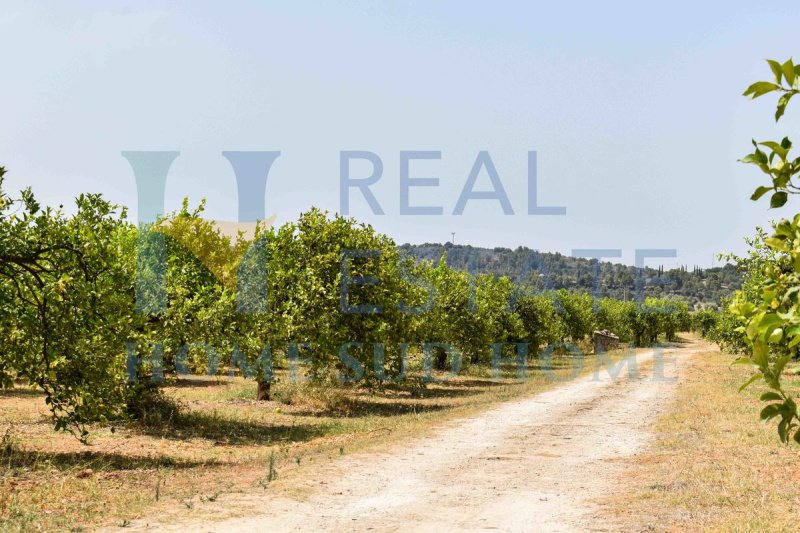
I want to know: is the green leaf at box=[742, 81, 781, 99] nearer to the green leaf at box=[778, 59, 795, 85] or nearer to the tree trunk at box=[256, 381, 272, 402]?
the green leaf at box=[778, 59, 795, 85]

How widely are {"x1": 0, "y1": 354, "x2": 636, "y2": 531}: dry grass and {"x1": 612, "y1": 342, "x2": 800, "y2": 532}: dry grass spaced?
5.95 m

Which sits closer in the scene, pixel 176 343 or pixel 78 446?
pixel 78 446

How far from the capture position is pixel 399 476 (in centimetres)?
1269

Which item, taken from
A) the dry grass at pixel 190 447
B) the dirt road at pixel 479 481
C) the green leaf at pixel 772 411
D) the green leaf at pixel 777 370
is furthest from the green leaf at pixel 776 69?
the dry grass at pixel 190 447

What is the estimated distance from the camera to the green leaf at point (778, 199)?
10.1 feet

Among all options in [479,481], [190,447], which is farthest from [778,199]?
[190,447]

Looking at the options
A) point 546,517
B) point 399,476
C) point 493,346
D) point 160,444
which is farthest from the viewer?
point 493,346

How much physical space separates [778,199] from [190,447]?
1680 cm

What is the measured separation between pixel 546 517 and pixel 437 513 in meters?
1.53

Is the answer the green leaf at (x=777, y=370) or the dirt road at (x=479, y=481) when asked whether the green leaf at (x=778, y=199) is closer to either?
the green leaf at (x=777, y=370)

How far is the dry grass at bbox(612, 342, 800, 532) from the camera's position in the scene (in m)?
9.50

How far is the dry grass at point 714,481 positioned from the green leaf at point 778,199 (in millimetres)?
6522

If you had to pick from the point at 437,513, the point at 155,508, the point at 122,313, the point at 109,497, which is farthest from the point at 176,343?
the point at 437,513

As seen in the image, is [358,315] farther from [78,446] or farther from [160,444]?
[78,446]
